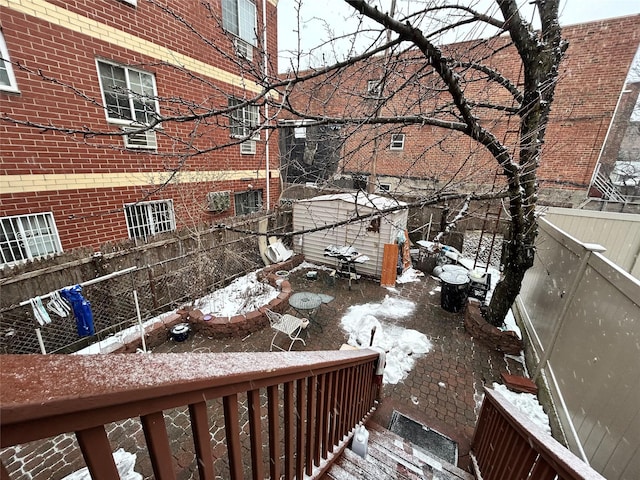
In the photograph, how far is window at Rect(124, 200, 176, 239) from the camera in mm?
6320

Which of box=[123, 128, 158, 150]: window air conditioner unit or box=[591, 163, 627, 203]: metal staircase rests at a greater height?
box=[123, 128, 158, 150]: window air conditioner unit

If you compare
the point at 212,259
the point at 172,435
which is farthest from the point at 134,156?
the point at 172,435

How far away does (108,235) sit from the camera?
5.91m

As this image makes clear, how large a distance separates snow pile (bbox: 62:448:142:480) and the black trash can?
6.17 meters

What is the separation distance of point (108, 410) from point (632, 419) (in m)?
3.75

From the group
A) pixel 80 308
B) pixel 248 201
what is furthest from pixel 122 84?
pixel 80 308

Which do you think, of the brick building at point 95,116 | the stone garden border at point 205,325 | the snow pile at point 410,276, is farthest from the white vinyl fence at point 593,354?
the stone garden border at point 205,325

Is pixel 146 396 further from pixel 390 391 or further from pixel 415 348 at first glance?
pixel 415 348

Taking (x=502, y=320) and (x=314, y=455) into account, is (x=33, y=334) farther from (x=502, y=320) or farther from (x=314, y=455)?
(x=502, y=320)

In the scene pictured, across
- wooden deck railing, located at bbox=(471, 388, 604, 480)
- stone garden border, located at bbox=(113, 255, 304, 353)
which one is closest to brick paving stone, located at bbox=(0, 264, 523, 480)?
stone garden border, located at bbox=(113, 255, 304, 353)

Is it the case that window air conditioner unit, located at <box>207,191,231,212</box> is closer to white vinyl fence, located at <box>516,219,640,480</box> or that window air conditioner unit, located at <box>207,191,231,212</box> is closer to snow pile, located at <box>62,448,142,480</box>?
snow pile, located at <box>62,448,142,480</box>

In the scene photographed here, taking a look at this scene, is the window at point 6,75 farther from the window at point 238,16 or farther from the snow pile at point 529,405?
the snow pile at point 529,405

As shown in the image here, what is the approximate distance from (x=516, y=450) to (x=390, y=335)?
3.50 metres

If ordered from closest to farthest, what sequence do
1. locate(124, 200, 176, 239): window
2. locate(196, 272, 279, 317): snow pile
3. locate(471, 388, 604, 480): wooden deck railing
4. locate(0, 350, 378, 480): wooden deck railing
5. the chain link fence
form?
locate(0, 350, 378, 480): wooden deck railing, locate(471, 388, 604, 480): wooden deck railing, the chain link fence, locate(196, 272, 279, 317): snow pile, locate(124, 200, 176, 239): window
